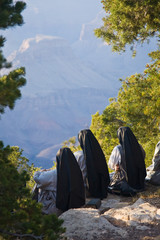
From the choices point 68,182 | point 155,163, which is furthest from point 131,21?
point 68,182

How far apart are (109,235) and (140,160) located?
14.8 ft

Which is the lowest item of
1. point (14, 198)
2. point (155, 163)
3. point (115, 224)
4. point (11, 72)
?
point (115, 224)

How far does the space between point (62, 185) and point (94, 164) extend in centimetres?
144

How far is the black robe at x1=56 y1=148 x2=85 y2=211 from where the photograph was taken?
797cm

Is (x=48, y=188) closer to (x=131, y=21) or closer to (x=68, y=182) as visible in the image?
(x=68, y=182)

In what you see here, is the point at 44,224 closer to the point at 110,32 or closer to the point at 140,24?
the point at 140,24

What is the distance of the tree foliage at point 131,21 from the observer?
11773mm

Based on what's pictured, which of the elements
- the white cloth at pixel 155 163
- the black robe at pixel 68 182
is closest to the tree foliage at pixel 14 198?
the black robe at pixel 68 182

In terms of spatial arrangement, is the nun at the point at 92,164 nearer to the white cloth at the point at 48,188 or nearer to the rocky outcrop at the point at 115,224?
the white cloth at the point at 48,188

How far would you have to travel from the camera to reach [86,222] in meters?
5.93

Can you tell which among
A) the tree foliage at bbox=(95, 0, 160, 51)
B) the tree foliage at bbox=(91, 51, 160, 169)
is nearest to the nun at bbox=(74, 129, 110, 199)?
the tree foliage at bbox=(95, 0, 160, 51)

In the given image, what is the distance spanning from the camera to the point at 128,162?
31.8 feet

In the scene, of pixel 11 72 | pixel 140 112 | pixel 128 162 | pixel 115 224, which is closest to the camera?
pixel 11 72

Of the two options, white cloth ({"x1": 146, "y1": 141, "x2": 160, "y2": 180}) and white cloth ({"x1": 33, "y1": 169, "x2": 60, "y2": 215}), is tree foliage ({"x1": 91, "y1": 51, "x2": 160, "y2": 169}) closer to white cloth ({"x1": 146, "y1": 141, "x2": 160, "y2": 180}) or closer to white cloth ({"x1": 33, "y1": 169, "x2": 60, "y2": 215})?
white cloth ({"x1": 146, "y1": 141, "x2": 160, "y2": 180})
